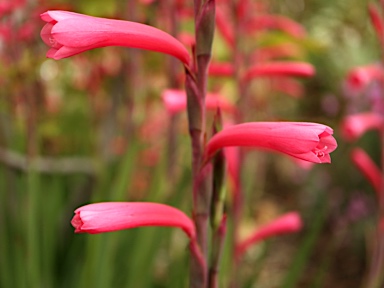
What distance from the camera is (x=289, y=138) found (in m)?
0.47

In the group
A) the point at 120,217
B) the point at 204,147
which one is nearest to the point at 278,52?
the point at 204,147

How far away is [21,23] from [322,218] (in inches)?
32.7

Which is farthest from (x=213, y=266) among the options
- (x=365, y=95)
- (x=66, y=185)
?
(x=365, y=95)

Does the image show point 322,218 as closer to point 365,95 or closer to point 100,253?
point 100,253

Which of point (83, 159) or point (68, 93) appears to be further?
point (68, 93)

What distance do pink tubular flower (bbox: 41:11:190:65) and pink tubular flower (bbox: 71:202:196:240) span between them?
0.14 meters

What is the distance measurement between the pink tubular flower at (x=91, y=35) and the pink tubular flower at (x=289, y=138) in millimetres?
103

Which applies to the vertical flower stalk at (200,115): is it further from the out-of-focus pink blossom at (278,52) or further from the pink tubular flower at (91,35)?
the out-of-focus pink blossom at (278,52)

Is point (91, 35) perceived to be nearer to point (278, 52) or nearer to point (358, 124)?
point (358, 124)

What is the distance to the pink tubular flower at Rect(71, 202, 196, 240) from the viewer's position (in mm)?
473

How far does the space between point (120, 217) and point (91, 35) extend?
0.54 ft

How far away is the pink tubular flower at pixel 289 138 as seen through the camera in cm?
46

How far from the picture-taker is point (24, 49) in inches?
52.4

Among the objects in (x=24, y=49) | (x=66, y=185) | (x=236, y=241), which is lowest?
(x=66, y=185)
